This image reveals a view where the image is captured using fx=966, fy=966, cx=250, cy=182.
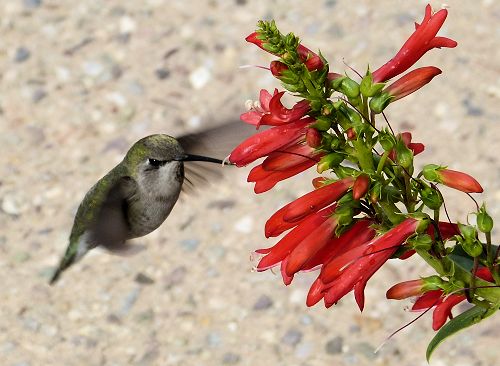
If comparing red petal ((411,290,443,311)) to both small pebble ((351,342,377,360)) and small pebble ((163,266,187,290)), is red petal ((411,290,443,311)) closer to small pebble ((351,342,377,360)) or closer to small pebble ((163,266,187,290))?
small pebble ((351,342,377,360))

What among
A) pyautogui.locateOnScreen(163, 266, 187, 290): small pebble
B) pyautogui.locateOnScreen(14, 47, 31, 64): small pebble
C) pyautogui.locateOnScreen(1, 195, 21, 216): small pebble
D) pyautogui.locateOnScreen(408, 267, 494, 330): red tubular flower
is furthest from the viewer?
pyautogui.locateOnScreen(14, 47, 31, 64): small pebble

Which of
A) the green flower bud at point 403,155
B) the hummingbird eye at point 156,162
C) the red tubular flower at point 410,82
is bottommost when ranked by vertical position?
the hummingbird eye at point 156,162

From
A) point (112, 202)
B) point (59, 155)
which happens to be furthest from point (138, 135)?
point (112, 202)

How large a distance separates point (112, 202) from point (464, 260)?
Answer: 3.74ft

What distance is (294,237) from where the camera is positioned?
193 cm

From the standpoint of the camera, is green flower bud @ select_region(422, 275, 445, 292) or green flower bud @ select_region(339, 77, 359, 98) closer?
green flower bud @ select_region(339, 77, 359, 98)

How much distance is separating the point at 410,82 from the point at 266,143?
298mm

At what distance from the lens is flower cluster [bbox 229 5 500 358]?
5.61 ft

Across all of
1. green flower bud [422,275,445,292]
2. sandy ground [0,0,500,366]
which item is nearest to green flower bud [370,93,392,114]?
green flower bud [422,275,445,292]

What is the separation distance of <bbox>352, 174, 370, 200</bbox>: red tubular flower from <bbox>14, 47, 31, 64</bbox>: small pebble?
13.8ft

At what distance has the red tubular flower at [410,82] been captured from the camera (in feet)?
6.01

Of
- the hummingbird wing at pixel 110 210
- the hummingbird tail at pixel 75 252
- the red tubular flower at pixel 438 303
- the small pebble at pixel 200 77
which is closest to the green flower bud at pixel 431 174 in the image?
the red tubular flower at pixel 438 303

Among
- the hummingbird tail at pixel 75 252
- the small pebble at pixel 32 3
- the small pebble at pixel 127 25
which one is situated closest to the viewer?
the hummingbird tail at pixel 75 252

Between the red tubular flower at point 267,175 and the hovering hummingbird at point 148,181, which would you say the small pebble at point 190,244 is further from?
the red tubular flower at point 267,175
